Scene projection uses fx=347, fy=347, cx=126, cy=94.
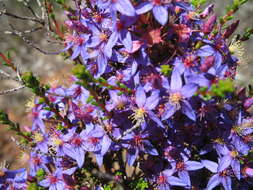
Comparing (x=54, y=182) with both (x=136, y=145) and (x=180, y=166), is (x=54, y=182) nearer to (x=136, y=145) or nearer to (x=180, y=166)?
(x=136, y=145)

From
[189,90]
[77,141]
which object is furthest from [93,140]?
[189,90]

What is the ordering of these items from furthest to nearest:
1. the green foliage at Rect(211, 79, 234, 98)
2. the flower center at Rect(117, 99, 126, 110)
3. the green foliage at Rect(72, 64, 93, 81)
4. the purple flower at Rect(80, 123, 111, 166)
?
the purple flower at Rect(80, 123, 111, 166) → the flower center at Rect(117, 99, 126, 110) → the green foliage at Rect(72, 64, 93, 81) → the green foliage at Rect(211, 79, 234, 98)

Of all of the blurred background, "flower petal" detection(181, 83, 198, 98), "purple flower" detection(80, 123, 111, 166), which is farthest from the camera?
the blurred background

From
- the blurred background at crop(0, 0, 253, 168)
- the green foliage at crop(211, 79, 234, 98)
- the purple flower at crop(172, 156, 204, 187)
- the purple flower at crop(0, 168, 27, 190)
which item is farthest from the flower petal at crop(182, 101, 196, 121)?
the blurred background at crop(0, 0, 253, 168)

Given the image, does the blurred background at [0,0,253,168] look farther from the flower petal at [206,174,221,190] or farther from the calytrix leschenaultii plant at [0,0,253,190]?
the flower petal at [206,174,221,190]

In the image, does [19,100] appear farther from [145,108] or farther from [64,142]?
[145,108]

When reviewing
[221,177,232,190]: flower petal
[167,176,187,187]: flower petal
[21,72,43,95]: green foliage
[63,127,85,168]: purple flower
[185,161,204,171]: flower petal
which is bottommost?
[221,177,232,190]: flower petal

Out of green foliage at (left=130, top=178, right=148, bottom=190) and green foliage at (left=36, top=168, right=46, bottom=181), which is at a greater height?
green foliage at (left=36, top=168, right=46, bottom=181)

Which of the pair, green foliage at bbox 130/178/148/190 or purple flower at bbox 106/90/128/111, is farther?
green foliage at bbox 130/178/148/190

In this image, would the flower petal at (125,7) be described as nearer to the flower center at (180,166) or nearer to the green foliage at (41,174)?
the flower center at (180,166)
